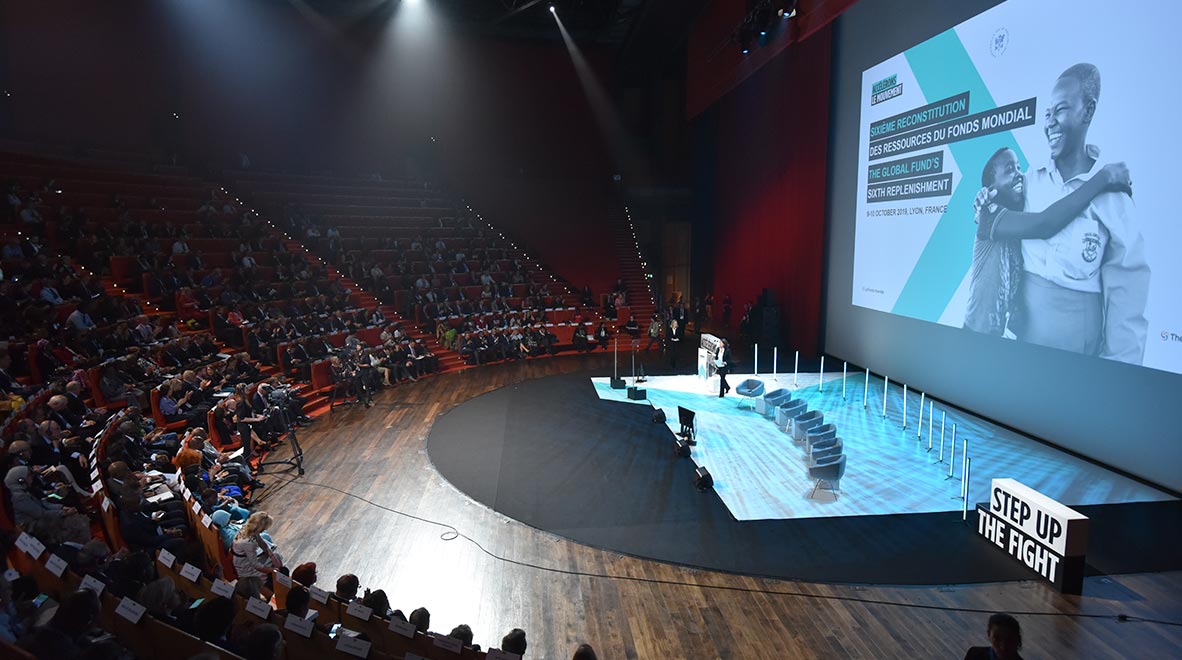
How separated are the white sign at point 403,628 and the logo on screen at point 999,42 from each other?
972cm

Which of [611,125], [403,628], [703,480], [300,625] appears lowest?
[703,480]

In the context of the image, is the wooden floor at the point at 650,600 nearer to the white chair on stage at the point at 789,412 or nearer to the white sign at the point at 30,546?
the white sign at the point at 30,546

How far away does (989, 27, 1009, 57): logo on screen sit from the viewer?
8508mm

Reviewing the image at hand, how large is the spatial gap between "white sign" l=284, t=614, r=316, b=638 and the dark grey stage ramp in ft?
10.3

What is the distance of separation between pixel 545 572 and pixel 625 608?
2.75 feet

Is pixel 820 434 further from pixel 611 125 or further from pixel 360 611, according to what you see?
pixel 611 125

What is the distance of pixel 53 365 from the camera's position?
7.76 meters

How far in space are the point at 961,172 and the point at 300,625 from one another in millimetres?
9860

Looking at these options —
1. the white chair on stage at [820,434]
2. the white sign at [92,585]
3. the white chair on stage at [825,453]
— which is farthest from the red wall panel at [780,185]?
the white sign at [92,585]

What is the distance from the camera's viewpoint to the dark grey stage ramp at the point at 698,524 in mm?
5391

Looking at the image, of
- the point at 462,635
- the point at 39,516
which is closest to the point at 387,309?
the point at 39,516

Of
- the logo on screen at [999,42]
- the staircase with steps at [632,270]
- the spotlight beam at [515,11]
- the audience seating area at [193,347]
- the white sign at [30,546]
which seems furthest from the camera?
the staircase with steps at [632,270]

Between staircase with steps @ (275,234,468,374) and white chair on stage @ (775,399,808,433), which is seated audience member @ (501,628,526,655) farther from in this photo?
staircase with steps @ (275,234,468,374)

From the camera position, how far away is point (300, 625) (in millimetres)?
3121
